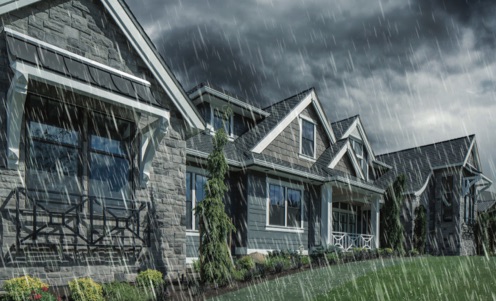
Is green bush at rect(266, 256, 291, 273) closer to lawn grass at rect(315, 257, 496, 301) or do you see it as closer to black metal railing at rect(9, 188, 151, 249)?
lawn grass at rect(315, 257, 496, 301)

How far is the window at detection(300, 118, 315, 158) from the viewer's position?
20.2 metres

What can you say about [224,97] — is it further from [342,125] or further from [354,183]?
[342,125]

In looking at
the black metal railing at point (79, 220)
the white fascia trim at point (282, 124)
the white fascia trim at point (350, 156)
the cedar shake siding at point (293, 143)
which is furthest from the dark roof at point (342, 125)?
the black metal railing at point (79, 220)

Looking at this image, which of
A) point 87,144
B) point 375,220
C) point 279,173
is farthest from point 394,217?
point 87,144

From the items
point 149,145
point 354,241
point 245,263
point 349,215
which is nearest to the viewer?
point 149,145

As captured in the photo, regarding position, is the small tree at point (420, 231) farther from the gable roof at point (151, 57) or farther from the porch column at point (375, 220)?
the gable roof at point (151, 57)

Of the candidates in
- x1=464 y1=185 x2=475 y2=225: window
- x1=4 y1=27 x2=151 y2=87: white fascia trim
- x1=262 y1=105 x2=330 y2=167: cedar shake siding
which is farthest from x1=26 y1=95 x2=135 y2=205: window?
x1=464 y1=185 x2=475 y2=225: window

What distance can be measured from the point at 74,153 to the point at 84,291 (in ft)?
10.3

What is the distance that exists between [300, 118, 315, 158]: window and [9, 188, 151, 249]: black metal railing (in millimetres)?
10403

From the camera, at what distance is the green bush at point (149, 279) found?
10.2 metres

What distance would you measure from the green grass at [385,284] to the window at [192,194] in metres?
4.04

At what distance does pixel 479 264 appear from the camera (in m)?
13.9

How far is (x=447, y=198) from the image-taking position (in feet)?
96.8

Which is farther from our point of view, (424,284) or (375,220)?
(375,220)
